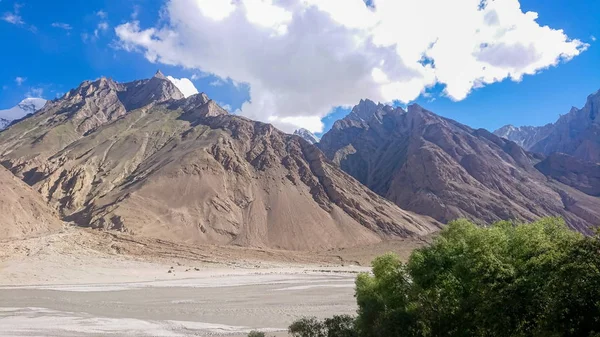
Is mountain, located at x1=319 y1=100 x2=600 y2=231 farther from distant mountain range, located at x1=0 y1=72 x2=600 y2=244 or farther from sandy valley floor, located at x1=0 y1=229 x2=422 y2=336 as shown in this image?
sandy valley floor, located at x1=0 y1=229 x2=422 y2=336

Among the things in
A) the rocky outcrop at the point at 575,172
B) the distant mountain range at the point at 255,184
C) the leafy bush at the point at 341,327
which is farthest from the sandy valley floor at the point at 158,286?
the rocky outcrop at the point at 575,172

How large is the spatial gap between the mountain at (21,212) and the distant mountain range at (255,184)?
314 cm

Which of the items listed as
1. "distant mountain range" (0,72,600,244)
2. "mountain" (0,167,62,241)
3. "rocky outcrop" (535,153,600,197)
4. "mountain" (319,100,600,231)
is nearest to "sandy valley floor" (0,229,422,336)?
"mountain" (0,167,62,241)

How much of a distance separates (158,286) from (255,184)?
77801 mm

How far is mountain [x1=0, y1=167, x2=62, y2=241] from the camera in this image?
8638 cm

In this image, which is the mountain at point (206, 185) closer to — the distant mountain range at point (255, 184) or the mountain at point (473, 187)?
the distant mountain range at point (255, 184)

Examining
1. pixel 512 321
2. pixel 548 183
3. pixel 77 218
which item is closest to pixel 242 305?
pixel 512 321

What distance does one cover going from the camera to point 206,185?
128375 millimetres

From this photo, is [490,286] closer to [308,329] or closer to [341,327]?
[341,327]

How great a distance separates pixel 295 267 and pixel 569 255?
77678mm

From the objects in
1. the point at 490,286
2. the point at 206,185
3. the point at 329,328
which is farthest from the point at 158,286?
the point at 206,185

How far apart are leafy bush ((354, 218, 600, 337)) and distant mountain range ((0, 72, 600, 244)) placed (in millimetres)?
87618

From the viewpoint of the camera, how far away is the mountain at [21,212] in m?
86.4

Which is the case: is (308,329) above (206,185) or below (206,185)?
below
